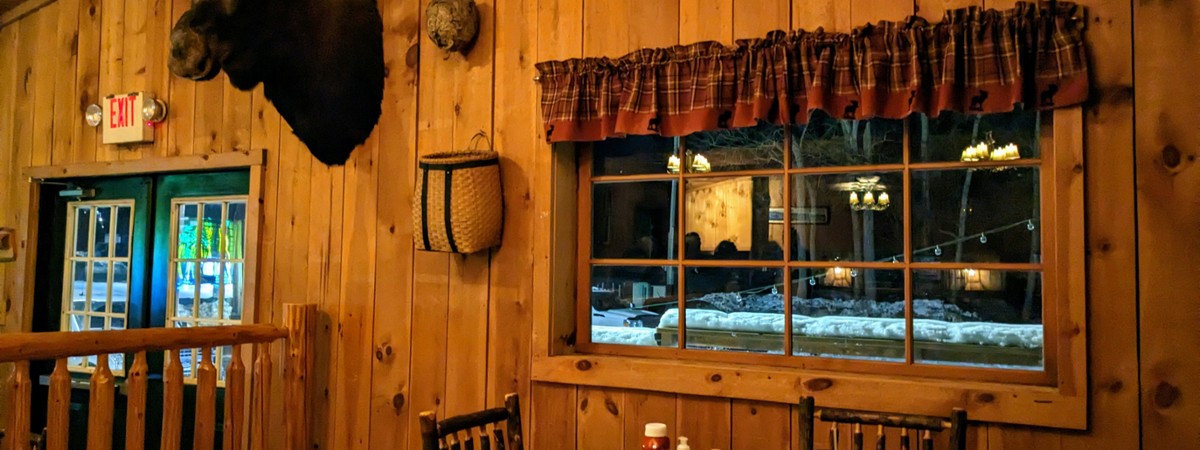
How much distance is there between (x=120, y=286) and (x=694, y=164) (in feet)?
A: 9.47

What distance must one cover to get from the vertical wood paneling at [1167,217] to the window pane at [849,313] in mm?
593

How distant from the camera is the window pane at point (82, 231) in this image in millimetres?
3736

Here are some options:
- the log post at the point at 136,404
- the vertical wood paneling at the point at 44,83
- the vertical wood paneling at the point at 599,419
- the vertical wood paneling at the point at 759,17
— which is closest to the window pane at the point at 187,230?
the vertical wood paneling at the point at 44,83

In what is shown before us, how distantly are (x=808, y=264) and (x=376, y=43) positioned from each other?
184 cm

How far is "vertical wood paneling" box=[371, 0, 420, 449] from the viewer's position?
9.29ft

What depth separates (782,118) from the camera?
2180 mm

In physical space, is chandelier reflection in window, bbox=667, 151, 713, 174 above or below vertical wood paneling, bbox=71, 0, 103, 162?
below

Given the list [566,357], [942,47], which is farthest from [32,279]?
[942,47]

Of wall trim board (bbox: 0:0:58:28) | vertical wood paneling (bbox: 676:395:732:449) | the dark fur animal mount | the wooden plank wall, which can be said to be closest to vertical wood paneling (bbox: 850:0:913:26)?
the wooden plank wall

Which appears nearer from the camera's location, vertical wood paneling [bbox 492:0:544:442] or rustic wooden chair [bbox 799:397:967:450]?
rustic wooden chair [bbox 799:397:967:450]

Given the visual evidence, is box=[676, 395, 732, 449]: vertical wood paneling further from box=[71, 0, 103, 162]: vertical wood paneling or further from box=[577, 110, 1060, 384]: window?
box=[71, 0, 103, 162]: vertical wood paneling

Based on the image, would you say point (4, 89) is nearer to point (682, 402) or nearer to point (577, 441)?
point (577, 441)

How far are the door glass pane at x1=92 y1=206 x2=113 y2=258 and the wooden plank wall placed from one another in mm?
277

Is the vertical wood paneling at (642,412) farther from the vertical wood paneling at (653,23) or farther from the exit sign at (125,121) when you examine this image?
the exit sign at (125,121)
